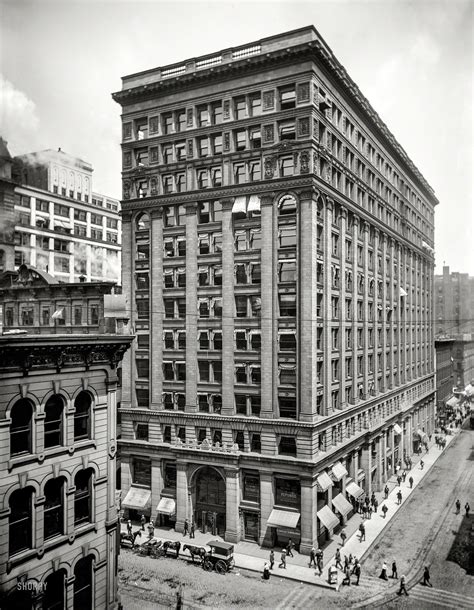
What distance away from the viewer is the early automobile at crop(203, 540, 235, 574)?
36.6 m

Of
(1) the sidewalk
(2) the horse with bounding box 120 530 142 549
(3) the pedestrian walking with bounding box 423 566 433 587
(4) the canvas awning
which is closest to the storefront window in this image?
(1) the sidewalk

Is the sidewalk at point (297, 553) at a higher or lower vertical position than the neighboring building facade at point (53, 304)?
lower

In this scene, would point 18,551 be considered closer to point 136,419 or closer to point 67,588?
point 67,588

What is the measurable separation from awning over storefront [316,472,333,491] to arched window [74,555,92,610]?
2163 centimetres

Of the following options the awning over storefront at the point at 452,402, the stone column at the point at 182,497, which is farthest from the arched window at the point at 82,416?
the awning over storefront at the point at 452,402

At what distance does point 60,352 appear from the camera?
23.0 m

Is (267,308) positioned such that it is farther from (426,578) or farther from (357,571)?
(426,578)

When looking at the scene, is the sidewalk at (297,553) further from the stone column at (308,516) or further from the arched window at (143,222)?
the arched window at (143,222)

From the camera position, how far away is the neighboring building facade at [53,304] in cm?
4806

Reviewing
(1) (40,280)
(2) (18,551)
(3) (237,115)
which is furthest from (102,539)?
(3) (237,115)

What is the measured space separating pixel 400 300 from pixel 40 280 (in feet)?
152

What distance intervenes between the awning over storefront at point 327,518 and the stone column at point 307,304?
748 cm

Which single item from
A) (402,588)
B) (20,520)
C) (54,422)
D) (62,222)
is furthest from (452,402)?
(20,520)

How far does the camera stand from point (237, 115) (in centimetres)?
4538
